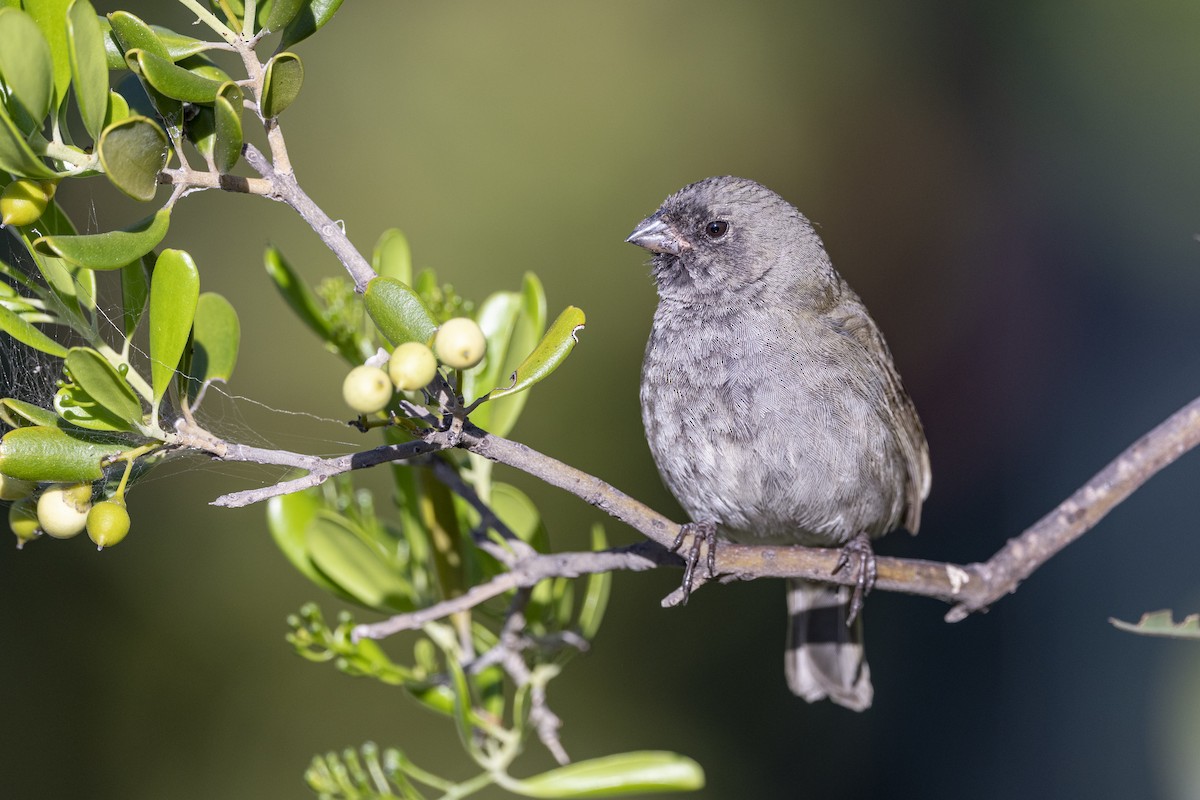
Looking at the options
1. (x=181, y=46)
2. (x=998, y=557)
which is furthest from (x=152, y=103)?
(x=998, y=557)

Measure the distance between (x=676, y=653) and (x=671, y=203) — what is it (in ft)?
6.93

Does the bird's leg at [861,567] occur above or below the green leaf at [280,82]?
below

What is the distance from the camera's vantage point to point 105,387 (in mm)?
1369

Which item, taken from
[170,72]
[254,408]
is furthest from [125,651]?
[170,72]

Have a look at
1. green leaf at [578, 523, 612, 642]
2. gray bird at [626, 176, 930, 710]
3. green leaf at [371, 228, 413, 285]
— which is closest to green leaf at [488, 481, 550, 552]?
green leaf at [578, 523, 612, 642]

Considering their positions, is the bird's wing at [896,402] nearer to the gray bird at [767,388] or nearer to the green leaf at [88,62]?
the gray bird at [767,388]

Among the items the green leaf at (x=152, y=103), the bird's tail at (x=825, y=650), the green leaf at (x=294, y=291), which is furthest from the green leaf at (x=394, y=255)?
the bird's tail at (x=825, y=650)

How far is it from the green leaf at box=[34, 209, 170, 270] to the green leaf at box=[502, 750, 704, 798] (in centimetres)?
106

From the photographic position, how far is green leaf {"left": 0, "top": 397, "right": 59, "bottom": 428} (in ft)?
4.60

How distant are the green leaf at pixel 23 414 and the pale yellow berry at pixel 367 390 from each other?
0.39m

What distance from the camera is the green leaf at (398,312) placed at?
1402mm

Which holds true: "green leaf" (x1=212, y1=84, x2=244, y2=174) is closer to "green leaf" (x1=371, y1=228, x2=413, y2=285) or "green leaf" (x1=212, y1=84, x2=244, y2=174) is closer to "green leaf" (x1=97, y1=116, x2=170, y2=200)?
"green leaf" (x1=97, y1=116, x2=170, y2=200)

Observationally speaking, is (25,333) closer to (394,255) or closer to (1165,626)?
(394,255)

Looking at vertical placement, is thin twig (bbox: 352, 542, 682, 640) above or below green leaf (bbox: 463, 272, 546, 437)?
below
